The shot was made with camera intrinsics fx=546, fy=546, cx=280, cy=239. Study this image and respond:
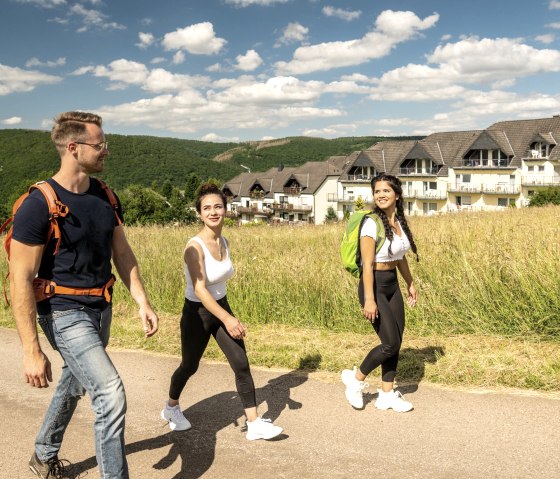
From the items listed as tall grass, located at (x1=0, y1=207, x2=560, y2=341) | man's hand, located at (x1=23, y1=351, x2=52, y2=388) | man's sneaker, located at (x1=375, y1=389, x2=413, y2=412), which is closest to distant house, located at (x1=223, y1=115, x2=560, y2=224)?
tall grass, located at (x1=0, y1=207, x2=560, y2=341)

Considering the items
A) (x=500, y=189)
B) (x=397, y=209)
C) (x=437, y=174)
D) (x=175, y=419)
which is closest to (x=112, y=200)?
(x=175, y=419)

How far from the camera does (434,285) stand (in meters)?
6.97

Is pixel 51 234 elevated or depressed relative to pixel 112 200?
depressed

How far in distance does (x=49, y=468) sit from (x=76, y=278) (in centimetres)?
142

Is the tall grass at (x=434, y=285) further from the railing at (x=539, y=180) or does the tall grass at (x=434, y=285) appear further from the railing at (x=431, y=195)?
the railing at (x=431, y=195)

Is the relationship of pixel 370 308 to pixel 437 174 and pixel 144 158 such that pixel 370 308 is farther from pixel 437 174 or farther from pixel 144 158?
pixel 144 158

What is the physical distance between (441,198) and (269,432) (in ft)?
222

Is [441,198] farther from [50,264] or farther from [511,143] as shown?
[50,264]

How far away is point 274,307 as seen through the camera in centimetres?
760

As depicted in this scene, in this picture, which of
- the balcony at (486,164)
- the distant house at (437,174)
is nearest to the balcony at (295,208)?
the distant house at (437,174)

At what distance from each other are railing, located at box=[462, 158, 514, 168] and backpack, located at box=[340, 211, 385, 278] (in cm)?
6460

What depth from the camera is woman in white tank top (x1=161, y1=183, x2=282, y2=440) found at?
4070 mm

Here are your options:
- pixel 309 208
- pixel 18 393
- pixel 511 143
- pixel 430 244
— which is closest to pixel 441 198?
pixel 511 143

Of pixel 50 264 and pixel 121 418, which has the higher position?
pixel 50 264
